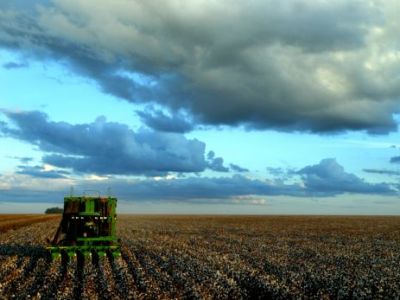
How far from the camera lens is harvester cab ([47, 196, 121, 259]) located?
2627cm

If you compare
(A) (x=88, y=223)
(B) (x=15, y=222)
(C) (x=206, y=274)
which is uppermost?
(A) (x=88, y=223)

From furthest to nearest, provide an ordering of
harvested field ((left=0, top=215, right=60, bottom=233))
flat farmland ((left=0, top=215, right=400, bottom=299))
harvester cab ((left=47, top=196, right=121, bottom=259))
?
harvested field ((left=0, top=215, right=60, bottom=233)) → harvester cab ((left=47, top=196, right=121, bottom=259)) → flat farmland ((left=0, top=215, right=400, bottom=299))

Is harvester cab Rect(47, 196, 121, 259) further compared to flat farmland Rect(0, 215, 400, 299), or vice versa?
harvester cab Rect(47, 196, 121, 259)

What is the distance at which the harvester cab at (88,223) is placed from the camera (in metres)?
26.3

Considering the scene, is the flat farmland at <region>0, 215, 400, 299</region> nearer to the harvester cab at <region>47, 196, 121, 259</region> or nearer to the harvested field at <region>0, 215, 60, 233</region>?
the harvester cab at <region>47, 196, 121, 259</region>

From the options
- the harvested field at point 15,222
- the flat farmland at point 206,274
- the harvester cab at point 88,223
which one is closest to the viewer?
the flat farmland at point 206,274

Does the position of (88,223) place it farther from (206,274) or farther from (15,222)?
(15,222)

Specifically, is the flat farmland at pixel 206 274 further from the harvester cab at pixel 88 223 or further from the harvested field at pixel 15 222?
the harvested field at pixel 15 222

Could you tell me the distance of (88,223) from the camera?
27125 millimetres

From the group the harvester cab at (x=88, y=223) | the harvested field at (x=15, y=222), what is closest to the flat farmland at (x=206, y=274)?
the harvester cab at (x=88, y=223)

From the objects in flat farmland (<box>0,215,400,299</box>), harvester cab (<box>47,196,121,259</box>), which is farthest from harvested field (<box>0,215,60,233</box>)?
flat farmland (<box>0,215,400,299</box>)

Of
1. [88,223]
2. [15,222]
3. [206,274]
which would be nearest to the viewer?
[206,274]

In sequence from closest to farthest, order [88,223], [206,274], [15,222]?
[206,274], [88,223], [15,222]

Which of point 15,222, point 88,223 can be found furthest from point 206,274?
point 15,222
